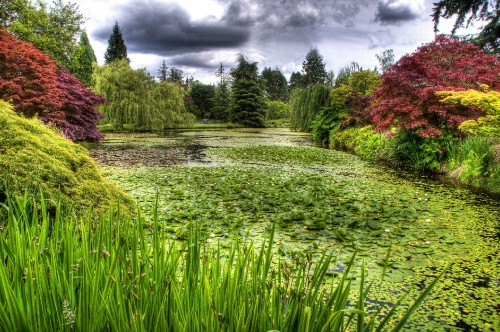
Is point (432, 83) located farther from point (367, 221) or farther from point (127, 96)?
point (127, 96)

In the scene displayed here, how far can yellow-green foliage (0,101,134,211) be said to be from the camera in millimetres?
2652

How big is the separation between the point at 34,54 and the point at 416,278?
12.6 meters

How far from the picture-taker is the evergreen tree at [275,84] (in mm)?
66500

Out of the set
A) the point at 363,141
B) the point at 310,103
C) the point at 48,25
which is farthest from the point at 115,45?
the point at 363,141

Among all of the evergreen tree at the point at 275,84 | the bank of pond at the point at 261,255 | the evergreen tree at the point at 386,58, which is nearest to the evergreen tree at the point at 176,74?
the evergreen tree at the point at 275,84

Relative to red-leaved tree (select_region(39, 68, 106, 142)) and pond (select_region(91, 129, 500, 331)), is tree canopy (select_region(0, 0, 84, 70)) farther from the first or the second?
pond (select_region(91, 129, 500, 331))

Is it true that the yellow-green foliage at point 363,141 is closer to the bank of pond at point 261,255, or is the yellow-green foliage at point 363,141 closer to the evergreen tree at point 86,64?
the bank of pond at point 261,255

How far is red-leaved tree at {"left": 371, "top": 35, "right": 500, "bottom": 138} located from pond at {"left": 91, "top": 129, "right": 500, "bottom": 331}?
1.73m

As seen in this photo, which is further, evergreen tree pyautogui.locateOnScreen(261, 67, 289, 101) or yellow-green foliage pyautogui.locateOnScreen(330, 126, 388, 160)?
evergreen tree pyautogui.locateOnScreen(261, 67, 289, 101)

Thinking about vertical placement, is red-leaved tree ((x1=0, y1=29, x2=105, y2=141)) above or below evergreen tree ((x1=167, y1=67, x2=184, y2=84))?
below

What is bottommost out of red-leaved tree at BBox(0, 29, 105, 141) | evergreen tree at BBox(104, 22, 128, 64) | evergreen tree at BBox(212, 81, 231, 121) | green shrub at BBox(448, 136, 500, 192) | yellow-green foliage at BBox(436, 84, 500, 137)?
green shrub at BBox(448, 136, 500, 192)

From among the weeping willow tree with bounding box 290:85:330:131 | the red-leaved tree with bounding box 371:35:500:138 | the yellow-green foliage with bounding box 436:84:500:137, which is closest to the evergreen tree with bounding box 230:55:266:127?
the weeping willow tree with bounding box 290:85:330:131

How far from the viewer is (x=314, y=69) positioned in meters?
53.8

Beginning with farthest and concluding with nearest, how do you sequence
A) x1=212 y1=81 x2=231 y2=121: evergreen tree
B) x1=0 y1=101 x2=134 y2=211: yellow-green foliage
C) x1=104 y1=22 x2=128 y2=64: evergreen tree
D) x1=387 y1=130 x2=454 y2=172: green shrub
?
1. x1=212 y1=81 x2=231 y2=121: evergreen tree
2. x1=104 y1=22 x2=128 y2=64: evergreen tree
3. x1=387 y1=130 x2=454 y2=172: green shrub
4. x1=0 y1=101 x2=134 y2=211: yellow-green foliage
